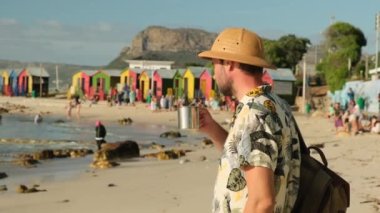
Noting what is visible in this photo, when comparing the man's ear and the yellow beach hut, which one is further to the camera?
the yellow beach hut

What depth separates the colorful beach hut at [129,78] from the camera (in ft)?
161

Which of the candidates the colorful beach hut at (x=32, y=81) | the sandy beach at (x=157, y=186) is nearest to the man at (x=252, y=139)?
the sandy beach at (x=157, y=186)

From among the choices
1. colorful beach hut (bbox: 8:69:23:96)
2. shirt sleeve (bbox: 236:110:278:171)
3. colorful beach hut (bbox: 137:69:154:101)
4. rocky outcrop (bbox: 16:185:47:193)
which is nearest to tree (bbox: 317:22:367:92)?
colorful beach hut (bbox: 137:69:154:101)

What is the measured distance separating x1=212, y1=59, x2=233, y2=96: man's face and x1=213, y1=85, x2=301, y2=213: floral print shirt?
4.8 inches

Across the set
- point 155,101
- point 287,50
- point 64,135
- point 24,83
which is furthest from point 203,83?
point 24,83

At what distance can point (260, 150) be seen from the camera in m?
2.35

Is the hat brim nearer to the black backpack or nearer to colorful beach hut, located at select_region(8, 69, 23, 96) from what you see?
the black backpack

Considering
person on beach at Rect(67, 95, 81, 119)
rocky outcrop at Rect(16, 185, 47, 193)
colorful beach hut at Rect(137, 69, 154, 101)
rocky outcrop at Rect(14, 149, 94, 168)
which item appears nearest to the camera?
rocky outcrop at Rect(16, 185, 47, 193)

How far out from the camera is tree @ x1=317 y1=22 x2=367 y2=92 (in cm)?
4134

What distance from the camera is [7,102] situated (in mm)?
51219

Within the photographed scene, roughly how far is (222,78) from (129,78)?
47608 millimetres

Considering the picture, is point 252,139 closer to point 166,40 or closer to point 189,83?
point 189,83

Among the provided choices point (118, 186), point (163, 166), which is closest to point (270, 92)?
point (118, 186)

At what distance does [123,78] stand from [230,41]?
48621mm
